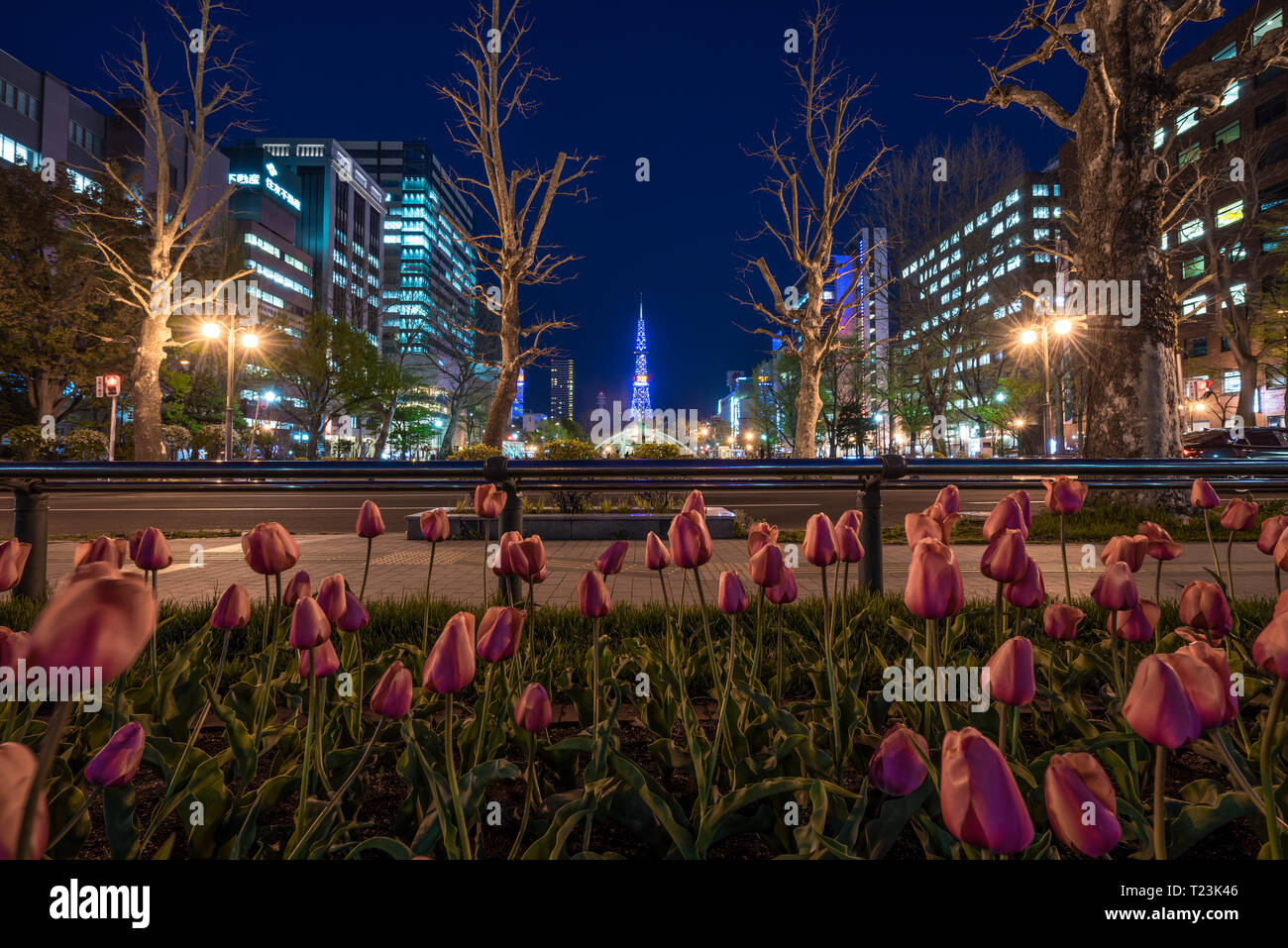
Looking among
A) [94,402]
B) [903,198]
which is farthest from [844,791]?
[94,402]

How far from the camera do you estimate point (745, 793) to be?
1.48 m

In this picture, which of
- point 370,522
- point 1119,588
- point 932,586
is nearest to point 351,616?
point 370,522

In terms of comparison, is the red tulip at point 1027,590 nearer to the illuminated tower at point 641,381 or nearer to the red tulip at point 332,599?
the red tulip at point 332,599

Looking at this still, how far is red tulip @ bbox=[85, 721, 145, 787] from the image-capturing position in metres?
1.20

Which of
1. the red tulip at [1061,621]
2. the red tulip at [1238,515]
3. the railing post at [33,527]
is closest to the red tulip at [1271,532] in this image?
the red tulip at [1238,515]

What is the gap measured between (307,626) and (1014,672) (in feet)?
5.11

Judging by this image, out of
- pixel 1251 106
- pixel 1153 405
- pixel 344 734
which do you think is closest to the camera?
pixel 344 734

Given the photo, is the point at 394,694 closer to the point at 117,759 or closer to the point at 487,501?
the point at 117,759

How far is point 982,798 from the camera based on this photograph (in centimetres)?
86

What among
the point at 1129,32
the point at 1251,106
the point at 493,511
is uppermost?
the point at 1251,106

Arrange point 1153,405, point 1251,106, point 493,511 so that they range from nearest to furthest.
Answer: point 493,511 → point 1153,405 → point 1251,106

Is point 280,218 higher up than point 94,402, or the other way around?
point 280,218
